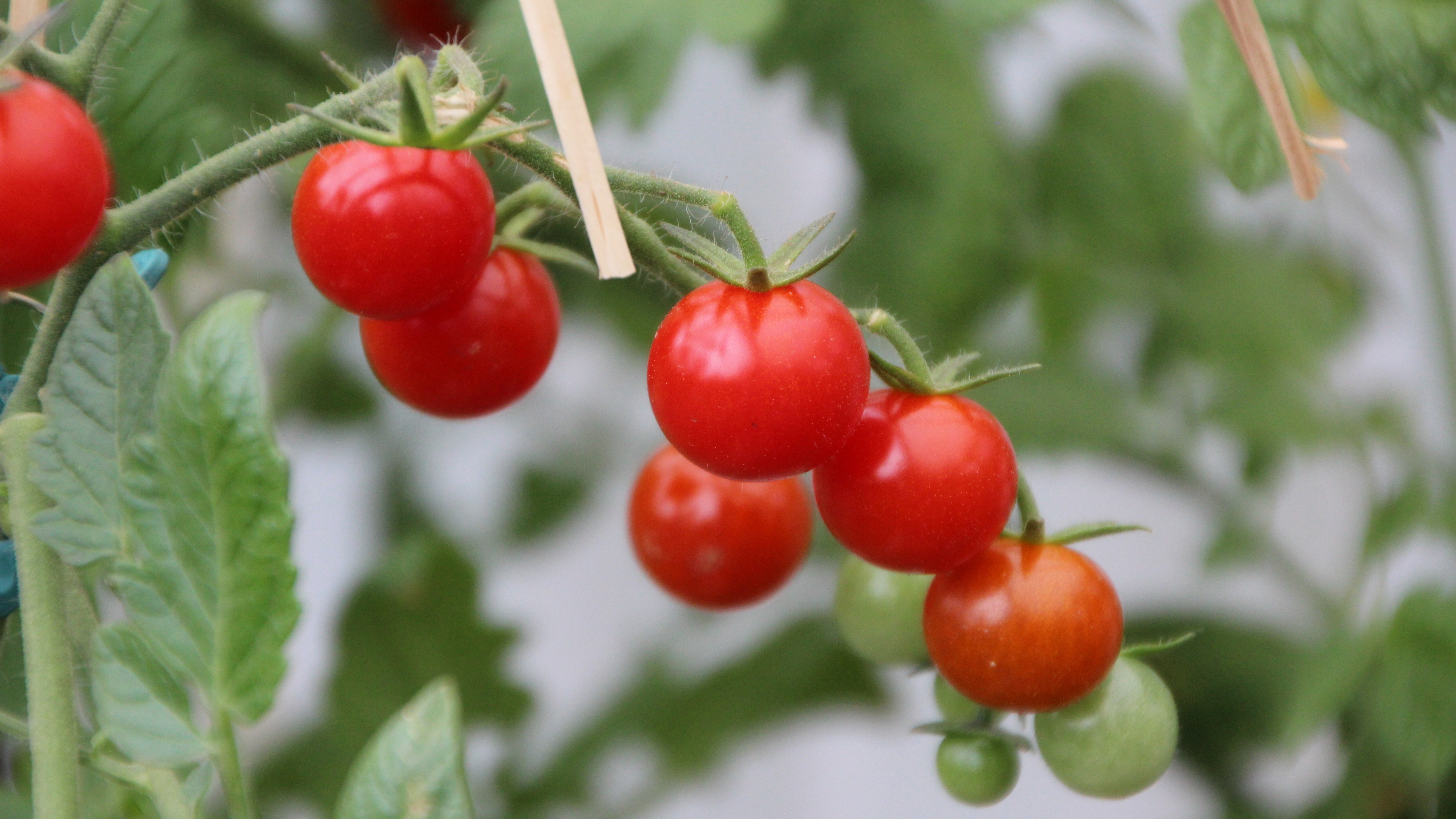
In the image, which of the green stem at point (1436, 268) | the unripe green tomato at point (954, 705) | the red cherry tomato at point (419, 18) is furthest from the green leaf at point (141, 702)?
the green stem at point (1436, 268)

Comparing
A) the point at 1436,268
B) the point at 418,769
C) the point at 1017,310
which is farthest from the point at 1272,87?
the point at 1017,310

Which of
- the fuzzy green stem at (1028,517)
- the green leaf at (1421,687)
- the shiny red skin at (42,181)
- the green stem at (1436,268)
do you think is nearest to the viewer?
the shiny red skin at (42,181)

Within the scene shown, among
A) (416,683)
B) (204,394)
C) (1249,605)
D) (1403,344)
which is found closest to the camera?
(204,394)

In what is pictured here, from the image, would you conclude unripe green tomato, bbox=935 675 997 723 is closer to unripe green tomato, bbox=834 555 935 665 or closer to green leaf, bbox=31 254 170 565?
unripe green tomato, bbox=834 555 935 665

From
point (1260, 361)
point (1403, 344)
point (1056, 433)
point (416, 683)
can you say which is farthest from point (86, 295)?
point (1403, 344)

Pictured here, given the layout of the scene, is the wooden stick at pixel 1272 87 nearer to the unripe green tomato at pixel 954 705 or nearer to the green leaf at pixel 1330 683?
the unripe green tomato at pixel 954 705

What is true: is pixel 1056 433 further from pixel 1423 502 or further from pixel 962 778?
pixel 962 778
